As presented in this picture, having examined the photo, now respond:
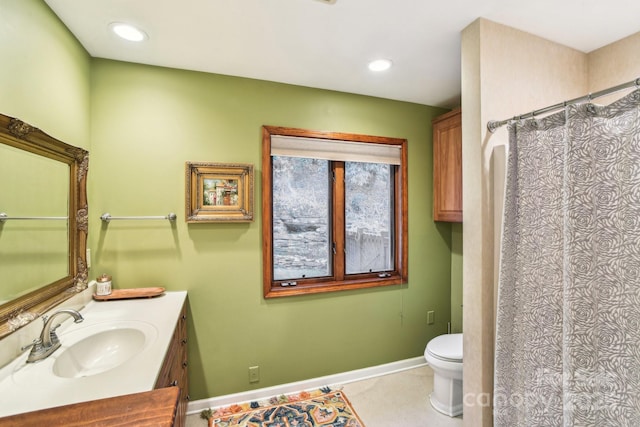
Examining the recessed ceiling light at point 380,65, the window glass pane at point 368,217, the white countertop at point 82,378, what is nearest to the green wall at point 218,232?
the window glass pane at point 368,217

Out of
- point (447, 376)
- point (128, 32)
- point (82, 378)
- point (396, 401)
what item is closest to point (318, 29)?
point (128, 32)

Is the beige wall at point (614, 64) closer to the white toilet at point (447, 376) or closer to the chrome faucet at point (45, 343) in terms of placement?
the white toilet at point (447, 376)

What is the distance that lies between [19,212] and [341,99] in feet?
6.93

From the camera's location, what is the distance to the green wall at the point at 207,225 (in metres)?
1.86

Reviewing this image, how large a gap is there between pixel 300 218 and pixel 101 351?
1.51 m

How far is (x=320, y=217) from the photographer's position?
2.49 m

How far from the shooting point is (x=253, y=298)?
2.18 m

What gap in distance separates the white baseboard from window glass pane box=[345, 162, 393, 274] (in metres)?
0.85

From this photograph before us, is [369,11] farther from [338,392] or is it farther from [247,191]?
[338,392]

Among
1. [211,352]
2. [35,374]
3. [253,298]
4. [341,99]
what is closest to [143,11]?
[341,99]

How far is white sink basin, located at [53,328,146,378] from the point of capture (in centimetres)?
124

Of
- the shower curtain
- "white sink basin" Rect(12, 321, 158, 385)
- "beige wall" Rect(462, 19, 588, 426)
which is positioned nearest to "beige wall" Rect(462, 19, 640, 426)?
"beige wall" Rect(462, 19, 588, 426)

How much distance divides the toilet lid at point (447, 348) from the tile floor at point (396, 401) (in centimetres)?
43

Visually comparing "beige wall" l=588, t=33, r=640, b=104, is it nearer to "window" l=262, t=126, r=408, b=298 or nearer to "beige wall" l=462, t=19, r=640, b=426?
"beige wall" l=462, t=19, r=640, b=426
